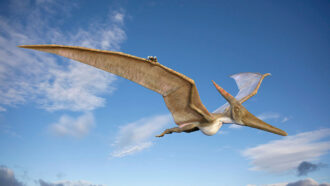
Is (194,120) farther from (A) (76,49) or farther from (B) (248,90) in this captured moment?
(A) (76,49)

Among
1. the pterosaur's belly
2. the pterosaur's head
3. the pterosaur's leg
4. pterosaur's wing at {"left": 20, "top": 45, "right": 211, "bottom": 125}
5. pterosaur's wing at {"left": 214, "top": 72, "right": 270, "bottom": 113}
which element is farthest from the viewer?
pterosaur's wing at {"left": 214, "top": 72, "right": 270, "bottom": 113}

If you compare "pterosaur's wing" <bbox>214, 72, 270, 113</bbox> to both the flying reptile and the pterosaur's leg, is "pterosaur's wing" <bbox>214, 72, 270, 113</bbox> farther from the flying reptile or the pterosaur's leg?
the pterosaur's leg

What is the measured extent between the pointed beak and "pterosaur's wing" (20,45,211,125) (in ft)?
3.72

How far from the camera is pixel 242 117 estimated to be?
23.3 feet

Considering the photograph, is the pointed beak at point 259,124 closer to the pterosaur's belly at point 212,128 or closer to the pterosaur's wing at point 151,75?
the pterosaur's belly at point 212,128

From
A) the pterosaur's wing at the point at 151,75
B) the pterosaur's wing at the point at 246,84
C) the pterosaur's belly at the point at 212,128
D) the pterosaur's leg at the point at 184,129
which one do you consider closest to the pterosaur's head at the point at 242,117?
the pterosaur's belly at the point at 212,128

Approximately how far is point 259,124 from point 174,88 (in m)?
2.70

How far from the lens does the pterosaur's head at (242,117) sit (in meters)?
7.08

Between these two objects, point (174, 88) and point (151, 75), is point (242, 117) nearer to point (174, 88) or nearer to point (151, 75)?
point (174, 88)

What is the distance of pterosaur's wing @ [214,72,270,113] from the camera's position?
7945mm

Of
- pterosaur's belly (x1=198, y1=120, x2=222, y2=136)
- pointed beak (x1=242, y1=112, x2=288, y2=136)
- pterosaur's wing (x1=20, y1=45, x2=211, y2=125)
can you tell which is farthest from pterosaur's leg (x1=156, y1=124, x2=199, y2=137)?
pointed beak (x1=242, y1=112, x2=288, y2=136)

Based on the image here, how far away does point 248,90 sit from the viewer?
8.34m

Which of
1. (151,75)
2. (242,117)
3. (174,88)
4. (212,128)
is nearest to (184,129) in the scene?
(212,128)

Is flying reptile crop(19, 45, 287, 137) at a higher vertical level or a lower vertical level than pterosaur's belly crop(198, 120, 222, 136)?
higher
